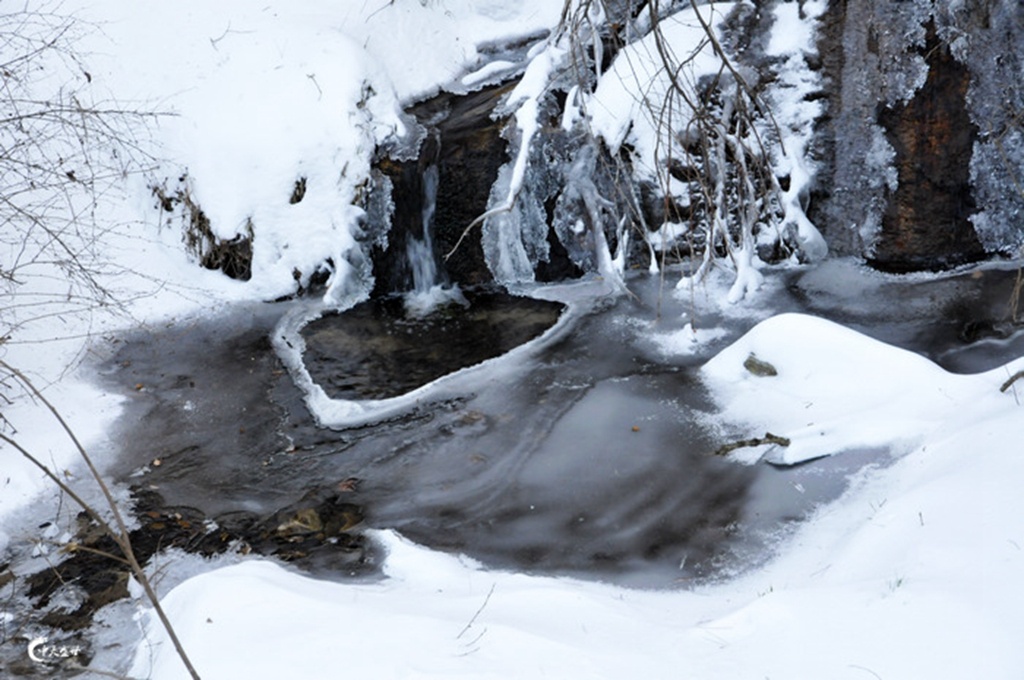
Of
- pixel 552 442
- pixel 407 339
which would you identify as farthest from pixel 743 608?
pixel 407 339

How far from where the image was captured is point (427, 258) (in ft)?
28.6

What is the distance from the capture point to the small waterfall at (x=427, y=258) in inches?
337

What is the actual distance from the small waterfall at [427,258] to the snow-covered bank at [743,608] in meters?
4.11

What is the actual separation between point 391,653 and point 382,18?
27.2ft

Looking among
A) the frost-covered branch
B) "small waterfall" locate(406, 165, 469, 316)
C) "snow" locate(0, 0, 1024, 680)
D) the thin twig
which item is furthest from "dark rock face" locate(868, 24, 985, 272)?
the frost-covered branch

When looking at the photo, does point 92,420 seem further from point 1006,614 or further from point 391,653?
point 1006,614

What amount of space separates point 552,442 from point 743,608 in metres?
2.47

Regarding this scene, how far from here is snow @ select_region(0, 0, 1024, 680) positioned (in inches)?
112

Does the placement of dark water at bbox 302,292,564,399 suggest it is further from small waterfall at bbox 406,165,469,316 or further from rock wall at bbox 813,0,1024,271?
rock wall at bbox 813,0,1024,271

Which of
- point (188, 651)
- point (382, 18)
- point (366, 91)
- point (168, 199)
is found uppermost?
point (382, 18)

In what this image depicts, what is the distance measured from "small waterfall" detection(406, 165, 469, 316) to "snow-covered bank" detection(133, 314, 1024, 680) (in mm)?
4108

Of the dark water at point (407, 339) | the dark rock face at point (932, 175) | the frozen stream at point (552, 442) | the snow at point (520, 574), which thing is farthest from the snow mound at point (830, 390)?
the dark rock face at point (932, 175)

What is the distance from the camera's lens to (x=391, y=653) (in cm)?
294

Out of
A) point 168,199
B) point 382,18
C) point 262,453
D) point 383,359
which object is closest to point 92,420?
point 262,453
